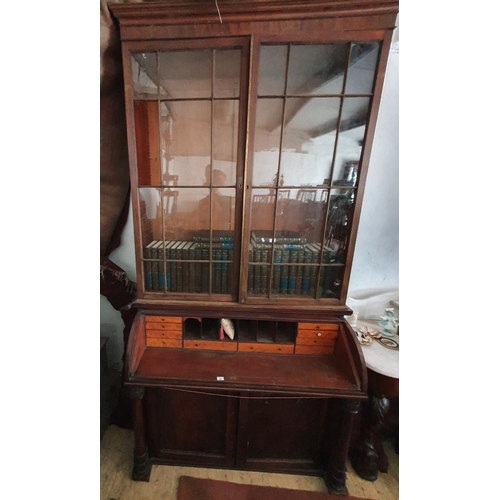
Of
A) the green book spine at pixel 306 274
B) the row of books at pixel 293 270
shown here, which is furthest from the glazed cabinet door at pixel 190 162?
the green book spine at pixel 306 274

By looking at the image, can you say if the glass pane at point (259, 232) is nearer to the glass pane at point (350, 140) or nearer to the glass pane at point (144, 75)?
the glass pane at point (350, 140)

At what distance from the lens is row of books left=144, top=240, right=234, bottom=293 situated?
111cm

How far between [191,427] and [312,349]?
738mm

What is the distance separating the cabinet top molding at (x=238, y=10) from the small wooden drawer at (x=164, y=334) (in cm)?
131

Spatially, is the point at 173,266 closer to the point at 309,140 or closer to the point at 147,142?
the point at 147,142

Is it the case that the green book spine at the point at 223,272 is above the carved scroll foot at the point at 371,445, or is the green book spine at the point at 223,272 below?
above

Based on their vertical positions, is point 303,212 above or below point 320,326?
above

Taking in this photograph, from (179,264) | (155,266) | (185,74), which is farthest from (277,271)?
(185,74)

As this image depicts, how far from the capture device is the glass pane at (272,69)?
3.00 ft

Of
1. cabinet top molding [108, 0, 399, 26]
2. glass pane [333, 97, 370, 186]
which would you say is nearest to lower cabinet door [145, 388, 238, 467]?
glass pane [333, 97, 370, 186]

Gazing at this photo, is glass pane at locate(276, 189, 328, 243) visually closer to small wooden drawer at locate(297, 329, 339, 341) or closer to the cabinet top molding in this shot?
small wooden drawer at locate(297, 329, 339, 341)

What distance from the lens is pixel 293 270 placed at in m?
1.11
